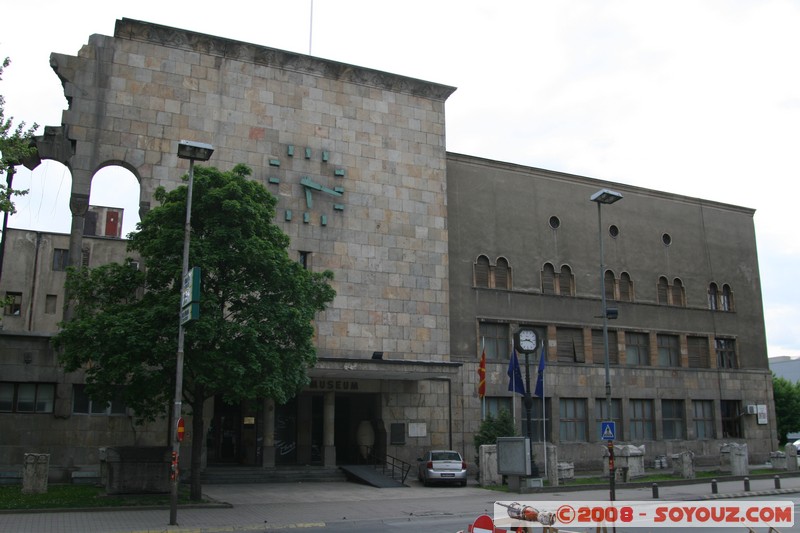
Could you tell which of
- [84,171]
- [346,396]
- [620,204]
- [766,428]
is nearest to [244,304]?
[84,171]

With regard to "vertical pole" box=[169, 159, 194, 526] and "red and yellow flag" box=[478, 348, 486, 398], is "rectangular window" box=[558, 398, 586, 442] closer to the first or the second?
"red and yellow flag" box=[478, 348, 486, 398]

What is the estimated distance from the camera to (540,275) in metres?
40.0

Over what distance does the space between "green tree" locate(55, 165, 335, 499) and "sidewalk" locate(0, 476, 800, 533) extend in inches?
109

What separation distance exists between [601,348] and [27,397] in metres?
28.3

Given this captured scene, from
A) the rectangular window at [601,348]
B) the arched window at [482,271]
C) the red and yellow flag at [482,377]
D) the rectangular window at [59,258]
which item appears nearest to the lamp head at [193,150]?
the red and yellow flag at [482,377]

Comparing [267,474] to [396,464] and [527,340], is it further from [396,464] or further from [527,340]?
[527,340]

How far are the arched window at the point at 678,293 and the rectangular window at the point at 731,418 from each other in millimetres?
6395

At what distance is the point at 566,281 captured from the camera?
1608 inches

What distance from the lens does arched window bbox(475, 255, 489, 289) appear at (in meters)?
38.5

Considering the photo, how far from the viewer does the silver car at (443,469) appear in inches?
1201

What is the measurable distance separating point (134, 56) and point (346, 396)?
1848cm

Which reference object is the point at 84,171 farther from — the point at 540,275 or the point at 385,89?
the point at 540,275

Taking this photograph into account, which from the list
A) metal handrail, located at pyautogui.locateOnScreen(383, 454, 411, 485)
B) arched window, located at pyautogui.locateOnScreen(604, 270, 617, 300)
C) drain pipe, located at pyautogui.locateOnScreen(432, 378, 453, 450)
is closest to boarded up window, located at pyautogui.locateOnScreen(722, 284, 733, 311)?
arched window, located at pyautogui.locateOnScreen(604, 270, 617, 300)

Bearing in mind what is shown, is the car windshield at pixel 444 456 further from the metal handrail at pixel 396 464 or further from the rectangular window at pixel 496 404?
the rectangular window at pixel 496 404
